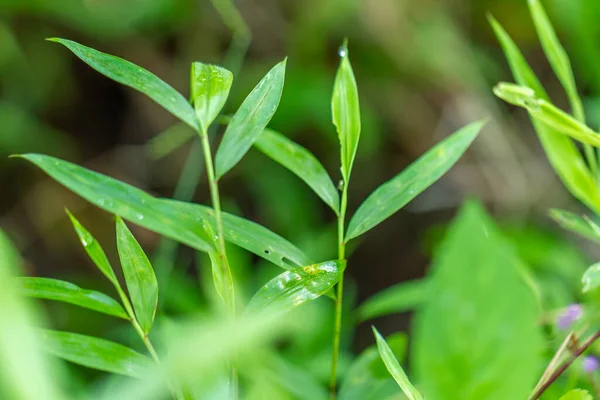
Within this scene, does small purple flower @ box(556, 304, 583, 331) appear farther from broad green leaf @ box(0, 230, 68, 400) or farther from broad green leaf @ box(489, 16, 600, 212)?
broad green leaf @ box(0, 230, 68, 400)

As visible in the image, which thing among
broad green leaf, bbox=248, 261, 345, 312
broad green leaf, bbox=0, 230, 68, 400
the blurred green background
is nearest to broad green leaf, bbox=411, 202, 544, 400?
broad green leaf, bbox=248, 261, 345, 312

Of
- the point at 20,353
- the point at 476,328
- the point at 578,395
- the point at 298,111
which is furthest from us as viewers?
the point at 298,111

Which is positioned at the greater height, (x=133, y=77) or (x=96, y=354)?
(x=133, y=77)

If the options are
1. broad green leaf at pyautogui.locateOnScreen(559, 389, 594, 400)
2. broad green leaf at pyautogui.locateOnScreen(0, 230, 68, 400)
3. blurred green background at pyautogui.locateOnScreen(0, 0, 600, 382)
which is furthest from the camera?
blurred green background at pyautogui.locateOnScreen(0, 0, 600, 382)

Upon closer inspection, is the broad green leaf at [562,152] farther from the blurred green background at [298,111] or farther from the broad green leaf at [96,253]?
the blurred green background at [298,111]

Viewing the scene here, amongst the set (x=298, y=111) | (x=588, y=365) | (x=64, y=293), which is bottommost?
(x=588, y=365)

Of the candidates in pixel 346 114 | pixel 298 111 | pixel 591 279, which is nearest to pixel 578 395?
pixel 591 279

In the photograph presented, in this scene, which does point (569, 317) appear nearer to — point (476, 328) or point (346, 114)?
point (476, 328)

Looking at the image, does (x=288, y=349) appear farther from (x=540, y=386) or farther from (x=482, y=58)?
(x=482, y=58)
